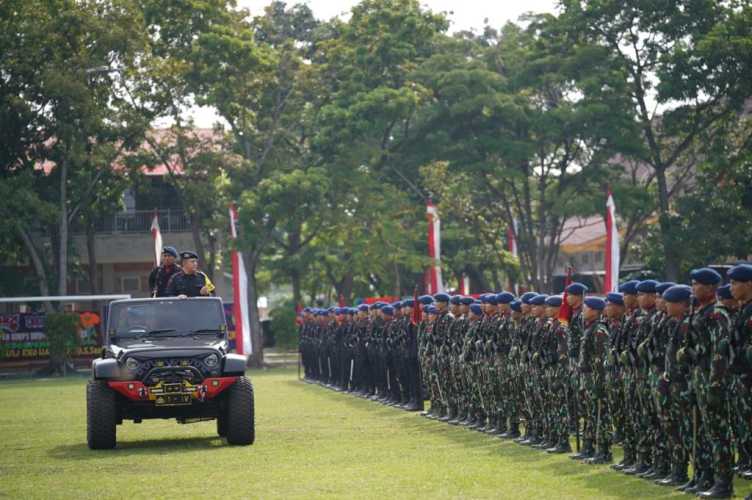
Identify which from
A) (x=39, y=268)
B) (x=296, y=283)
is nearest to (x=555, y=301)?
(x=39, y=268)

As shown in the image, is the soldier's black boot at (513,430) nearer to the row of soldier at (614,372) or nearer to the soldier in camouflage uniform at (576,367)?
the row of soldier at (614,372)

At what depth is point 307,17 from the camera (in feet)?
177

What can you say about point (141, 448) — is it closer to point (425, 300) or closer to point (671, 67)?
point (425, 300)

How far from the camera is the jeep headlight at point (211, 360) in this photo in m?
16.9

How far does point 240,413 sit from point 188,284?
2.38m

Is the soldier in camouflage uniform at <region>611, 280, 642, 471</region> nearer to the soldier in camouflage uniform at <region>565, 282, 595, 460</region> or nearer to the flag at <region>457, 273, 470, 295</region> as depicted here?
the soldier in camouflage uniform at <region>565, 282, 595, 460</region>

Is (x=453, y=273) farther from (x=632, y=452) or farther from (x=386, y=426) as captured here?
(x=632, y=452)

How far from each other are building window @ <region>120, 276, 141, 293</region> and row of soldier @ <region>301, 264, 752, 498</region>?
35.1 metres

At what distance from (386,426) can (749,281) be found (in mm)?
10293

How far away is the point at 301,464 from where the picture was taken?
15.0 meters

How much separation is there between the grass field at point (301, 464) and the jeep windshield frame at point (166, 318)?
4.84 feet

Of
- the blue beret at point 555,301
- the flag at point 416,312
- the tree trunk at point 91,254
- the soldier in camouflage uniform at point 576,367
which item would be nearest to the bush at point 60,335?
the tree trunk at point 91,254

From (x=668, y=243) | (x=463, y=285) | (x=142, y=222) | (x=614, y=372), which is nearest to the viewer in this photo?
(x=614, y=372)

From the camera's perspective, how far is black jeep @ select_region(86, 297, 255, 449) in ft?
55.0
